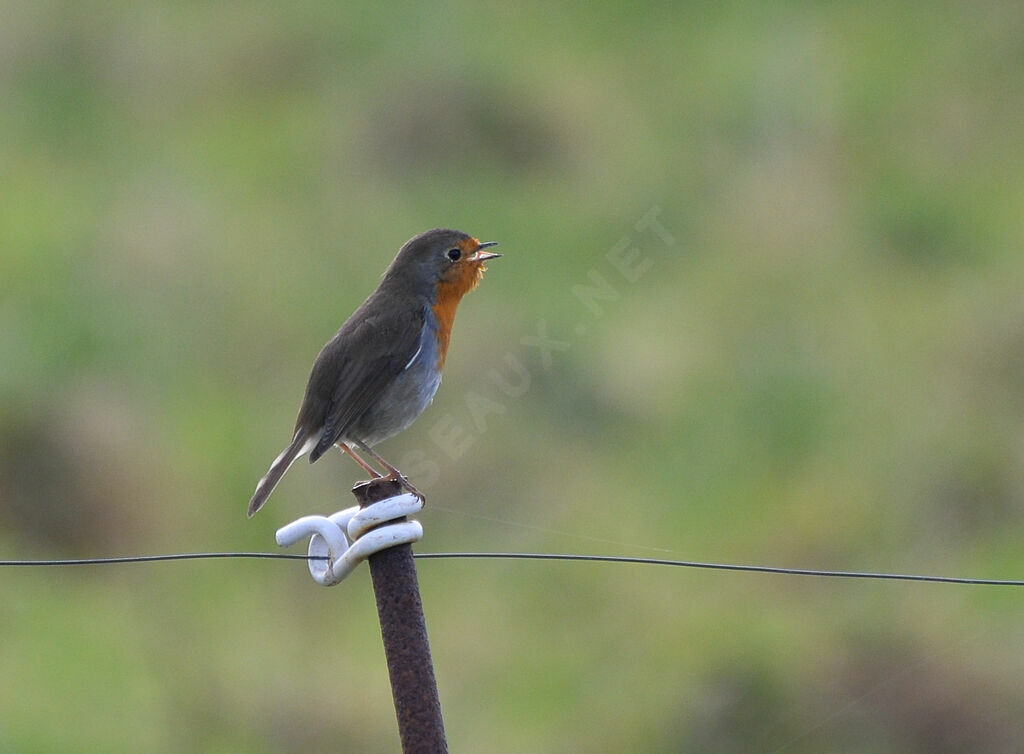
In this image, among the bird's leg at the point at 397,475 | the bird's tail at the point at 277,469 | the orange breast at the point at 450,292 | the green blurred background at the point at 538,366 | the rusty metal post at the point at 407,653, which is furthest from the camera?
the green blurred background at the point at 538,366

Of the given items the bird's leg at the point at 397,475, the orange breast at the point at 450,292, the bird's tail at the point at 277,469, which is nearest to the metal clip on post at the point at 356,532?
the bird's leg at the point at 397,475

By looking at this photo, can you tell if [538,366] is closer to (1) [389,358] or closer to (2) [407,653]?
(1) [389,358]

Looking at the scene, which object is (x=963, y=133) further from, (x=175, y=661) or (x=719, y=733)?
(x=175, y=661)

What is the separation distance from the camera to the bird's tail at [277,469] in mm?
5752

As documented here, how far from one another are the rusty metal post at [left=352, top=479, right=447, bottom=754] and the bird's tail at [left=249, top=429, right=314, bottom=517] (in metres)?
1.57

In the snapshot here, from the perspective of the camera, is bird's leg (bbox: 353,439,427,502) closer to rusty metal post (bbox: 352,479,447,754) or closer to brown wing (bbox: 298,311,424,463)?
brown wing (bbox: 298,311,424,463)

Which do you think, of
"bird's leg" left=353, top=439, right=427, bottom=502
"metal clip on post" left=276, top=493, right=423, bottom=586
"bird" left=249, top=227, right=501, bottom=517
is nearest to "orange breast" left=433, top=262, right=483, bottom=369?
"bird" left=249, top=227, right=501, bottom=517

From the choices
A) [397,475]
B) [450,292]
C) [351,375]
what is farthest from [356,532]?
[450,292]

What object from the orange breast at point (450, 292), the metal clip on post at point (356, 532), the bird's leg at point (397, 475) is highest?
the orange breast at point (450, 292)

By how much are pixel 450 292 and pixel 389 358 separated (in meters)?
0.57

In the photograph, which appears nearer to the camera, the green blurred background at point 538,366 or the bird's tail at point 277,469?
the bird's tail at point 277,469

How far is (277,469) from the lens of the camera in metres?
6.04

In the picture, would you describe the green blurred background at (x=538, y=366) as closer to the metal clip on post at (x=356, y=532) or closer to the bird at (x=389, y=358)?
the bird at (x=389, y=358)

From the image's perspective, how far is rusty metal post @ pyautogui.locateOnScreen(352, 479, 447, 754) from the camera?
4.09m
